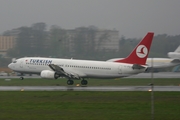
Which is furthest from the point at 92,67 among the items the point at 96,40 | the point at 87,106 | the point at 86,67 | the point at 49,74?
the point at 96,40

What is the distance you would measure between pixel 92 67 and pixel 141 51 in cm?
641

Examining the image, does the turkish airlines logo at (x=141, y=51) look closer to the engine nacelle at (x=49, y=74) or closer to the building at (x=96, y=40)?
the engine nacelle at (x=49, y=74)

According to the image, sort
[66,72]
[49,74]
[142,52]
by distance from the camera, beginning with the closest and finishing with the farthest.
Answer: [142,52] → [49,74] → [66,72]

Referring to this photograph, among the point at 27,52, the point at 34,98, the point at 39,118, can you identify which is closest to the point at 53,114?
the point at 39,118

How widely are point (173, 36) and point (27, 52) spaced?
43252mm

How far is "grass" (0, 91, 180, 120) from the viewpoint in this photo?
930 inches

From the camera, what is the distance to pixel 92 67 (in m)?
53.0

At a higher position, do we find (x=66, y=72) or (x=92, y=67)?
(x=92, y=67)

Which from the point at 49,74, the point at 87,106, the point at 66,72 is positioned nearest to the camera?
the point at 87,106

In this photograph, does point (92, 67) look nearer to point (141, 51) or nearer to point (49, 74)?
point (49, 74)

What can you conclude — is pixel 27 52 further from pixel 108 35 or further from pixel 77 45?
pixel 108 35

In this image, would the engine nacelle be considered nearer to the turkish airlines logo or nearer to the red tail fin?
the red tail fin

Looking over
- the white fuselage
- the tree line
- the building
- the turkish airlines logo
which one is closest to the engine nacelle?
the white fuselage

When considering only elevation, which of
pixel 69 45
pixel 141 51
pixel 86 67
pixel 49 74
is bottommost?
pixel 49 74
